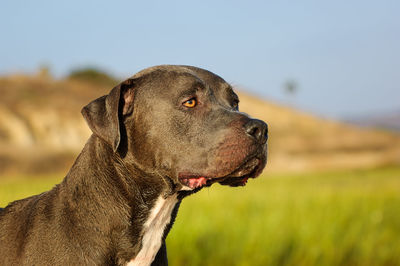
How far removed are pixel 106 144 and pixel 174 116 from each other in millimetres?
476

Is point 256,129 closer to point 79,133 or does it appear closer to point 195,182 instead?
point 195,182

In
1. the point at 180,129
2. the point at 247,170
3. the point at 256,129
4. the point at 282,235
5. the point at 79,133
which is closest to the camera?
the point at 256,129

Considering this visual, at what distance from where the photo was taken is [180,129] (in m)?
3.18

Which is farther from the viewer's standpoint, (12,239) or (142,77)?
(142,77)

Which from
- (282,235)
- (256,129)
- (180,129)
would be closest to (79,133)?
(282,235)

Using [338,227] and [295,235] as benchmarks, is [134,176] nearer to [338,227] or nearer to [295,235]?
[295,235]

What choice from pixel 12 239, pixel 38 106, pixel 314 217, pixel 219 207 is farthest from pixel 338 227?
pixel 38 106

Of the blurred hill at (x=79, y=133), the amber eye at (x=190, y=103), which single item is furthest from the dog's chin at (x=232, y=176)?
the blurred hill at (x=79, y=133)

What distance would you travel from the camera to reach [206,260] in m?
6.02

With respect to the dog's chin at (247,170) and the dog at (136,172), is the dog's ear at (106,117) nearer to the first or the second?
the dog at (136,172)

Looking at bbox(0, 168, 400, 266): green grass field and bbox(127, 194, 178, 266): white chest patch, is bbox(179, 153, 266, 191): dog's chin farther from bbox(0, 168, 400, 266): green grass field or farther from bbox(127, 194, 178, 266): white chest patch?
bbox(0, 168, 400, 266): green grass field

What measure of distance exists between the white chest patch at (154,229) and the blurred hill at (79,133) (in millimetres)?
24159

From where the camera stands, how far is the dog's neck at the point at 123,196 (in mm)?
3055

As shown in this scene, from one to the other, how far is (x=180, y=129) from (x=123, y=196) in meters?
0.56
